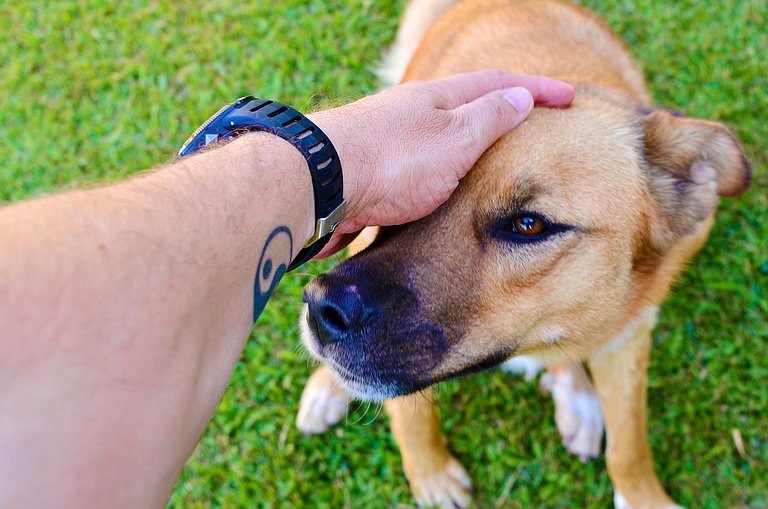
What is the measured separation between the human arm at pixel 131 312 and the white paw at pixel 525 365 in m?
1.62

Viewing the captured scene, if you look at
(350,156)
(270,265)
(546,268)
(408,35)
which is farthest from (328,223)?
(408,35)

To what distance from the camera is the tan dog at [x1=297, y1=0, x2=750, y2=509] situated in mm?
2229

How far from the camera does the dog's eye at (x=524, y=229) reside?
2.38m

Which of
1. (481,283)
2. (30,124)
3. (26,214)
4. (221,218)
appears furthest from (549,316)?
(30,124)

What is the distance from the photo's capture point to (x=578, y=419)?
3662 millimetres

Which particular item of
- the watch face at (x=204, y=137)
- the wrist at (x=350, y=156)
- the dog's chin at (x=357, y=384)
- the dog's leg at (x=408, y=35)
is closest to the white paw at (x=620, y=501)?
the dog's chin at (x=357, y=384)

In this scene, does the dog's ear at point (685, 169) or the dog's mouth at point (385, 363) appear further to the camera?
the dog's ear at point (685, 169)

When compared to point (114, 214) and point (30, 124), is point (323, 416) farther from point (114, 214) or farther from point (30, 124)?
point (30, 124)

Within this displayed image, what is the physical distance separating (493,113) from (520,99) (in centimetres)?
16

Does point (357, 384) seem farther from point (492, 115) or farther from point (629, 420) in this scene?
point (629, 420)

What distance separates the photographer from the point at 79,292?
124 centimetres

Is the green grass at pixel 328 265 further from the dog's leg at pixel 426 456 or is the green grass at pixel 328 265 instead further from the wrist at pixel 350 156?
the wrist at pixel 350 156

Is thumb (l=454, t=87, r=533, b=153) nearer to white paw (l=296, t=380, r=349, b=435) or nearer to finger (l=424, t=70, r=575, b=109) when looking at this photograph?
finger (l=424, t=70, r=575, b=109)

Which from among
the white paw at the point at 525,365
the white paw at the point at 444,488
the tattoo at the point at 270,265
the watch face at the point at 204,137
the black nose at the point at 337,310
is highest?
the watch face at the point at 204,137
